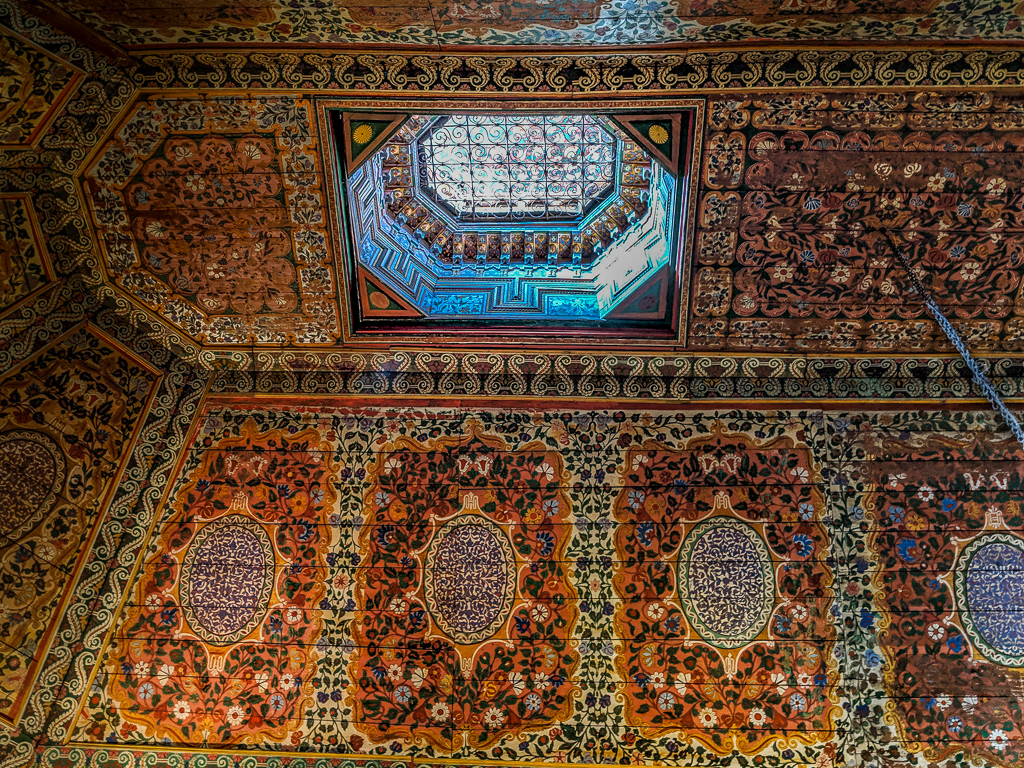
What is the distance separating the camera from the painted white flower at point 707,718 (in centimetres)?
434

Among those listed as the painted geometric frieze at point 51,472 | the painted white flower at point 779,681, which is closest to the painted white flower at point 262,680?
the painted geometric frieze at point 51,472

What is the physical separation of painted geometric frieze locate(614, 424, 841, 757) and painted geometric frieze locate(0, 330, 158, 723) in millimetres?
3171

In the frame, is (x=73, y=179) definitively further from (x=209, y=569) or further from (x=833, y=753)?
(x=833, y=753)

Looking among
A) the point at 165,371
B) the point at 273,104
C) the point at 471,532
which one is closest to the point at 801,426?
the point at 471,532

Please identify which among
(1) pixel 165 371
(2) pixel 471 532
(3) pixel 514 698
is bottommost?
(3) pixel 514 698

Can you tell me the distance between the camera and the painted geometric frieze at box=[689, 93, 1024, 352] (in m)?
3.99

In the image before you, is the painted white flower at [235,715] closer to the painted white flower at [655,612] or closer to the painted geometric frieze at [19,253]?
the painted white flower at [655,612]

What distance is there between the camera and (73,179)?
4.20 m

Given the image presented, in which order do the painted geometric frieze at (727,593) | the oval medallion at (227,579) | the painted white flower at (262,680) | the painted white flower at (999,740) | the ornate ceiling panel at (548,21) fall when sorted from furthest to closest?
the oval medallion at (227,579) → the painted white flower at (262,680) → the painted geometric frieze at (727,593) → the painted white flower at (999,740) → the ornate ceiling panel at (548,21)

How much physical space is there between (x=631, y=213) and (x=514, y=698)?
3.02 m

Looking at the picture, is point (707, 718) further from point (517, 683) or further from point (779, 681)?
point (517, 683)

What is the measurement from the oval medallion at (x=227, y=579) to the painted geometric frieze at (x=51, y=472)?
0.67 metres

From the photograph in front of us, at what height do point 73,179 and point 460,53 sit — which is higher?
point 460,53

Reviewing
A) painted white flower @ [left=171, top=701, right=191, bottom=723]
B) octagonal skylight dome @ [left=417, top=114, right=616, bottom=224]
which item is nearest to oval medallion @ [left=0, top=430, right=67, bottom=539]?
painted white flower @ [left=171, top=701, right=191, bottom=723]
